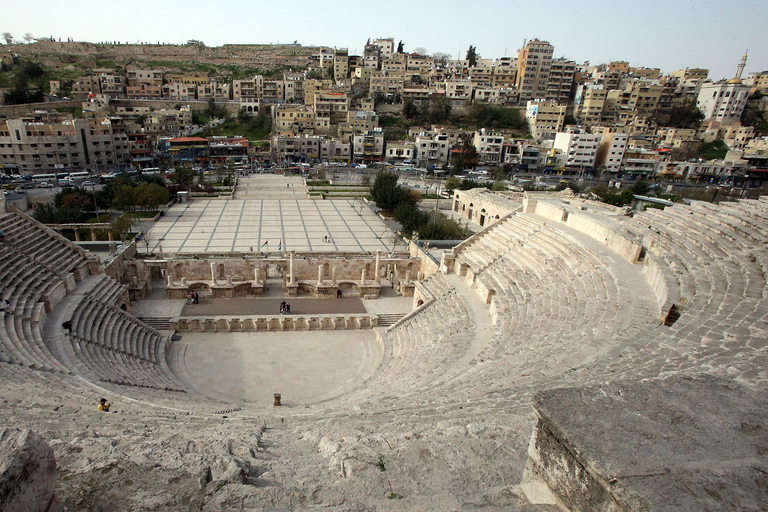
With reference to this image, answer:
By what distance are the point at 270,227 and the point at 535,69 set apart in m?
79.9

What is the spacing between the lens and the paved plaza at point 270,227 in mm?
29938

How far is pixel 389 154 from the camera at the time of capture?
7062cm

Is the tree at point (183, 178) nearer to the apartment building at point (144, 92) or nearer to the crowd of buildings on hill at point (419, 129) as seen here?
the crowd of buildings on hill at point (419, 129)

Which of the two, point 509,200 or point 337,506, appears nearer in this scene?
point 337,506

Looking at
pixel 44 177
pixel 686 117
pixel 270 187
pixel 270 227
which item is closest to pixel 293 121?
pixel 270 187

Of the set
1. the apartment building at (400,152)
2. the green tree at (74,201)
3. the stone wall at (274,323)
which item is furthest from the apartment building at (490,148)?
the stone wall at (274,323)

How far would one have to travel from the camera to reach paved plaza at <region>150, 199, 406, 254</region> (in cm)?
2994

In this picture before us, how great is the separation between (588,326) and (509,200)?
27.4 metres

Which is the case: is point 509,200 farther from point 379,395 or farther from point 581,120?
point 581,120

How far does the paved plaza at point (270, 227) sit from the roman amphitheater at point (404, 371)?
117 cm

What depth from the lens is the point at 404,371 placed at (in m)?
13.7

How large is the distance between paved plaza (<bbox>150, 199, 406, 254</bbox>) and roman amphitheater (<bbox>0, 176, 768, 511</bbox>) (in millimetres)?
1169

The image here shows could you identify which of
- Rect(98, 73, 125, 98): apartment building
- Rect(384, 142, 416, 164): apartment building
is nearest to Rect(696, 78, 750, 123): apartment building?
Rect(384, 142, 416, 164): apartment building

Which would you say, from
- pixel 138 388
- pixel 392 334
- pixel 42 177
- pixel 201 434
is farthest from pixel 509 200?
pixel 42 177
